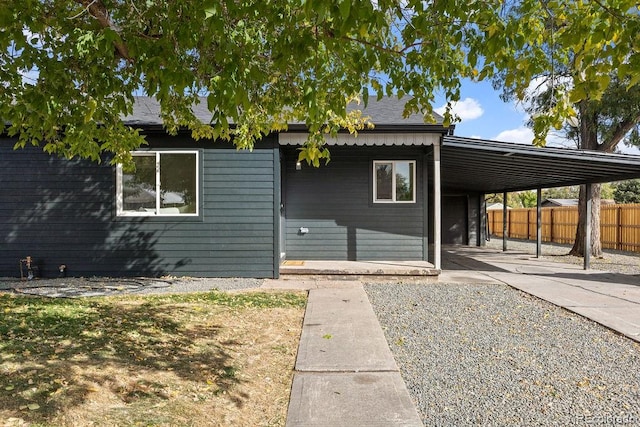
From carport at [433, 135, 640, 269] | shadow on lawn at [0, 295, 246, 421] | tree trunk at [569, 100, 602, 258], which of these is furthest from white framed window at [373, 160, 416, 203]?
tree trunk at [569, 100, 602, 258]

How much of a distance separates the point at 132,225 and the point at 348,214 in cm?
426

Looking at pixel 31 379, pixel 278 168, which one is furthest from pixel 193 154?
pixel 31 379

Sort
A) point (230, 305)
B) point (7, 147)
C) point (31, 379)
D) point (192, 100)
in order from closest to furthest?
point (31, 379) → point (192, 100) → point (230, 305) → point (7, 147)

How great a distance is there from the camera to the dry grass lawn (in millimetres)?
2709

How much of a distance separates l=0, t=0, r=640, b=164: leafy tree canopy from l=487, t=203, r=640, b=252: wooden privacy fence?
47.4 ft

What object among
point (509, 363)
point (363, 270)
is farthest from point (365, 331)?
point (363, 270)

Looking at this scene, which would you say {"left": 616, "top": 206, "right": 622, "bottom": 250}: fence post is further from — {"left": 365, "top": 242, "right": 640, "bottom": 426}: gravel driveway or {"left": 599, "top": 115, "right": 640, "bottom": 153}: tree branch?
{"left": 365, "top": 242, "right": 640, "bottom": 426}: gravel driveway

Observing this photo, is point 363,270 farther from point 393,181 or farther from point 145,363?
point 145,363

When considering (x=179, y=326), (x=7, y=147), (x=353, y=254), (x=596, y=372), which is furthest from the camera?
(x=353, y=254)

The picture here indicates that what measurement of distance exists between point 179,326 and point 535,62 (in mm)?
4327

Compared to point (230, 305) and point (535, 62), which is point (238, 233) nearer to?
point (230, 305)

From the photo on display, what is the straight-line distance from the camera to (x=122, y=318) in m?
5.08

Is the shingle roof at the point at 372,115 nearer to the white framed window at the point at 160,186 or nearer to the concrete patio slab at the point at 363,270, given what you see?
the white framed window at the point at 160,186

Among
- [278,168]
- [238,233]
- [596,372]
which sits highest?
[278,168]
